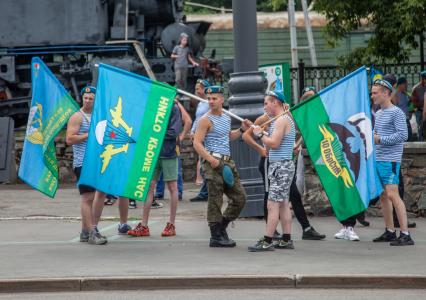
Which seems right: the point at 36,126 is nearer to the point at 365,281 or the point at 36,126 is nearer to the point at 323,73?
the point at 365,281

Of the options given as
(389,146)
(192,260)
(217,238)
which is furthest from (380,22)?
(192,260)

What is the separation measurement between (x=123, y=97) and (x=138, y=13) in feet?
41.8

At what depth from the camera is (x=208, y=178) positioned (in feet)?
38.8

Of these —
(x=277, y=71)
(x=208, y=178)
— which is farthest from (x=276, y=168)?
(x=277, y=71)

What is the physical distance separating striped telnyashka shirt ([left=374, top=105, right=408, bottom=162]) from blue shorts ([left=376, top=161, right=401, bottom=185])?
0.04 metres

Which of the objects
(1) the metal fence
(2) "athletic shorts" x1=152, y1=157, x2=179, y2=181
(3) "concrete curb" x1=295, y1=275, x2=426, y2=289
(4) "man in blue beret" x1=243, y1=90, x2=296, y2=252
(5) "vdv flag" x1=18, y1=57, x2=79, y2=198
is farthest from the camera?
(1) the metal fence

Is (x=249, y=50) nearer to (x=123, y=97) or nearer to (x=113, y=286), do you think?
(x=123, y=97)

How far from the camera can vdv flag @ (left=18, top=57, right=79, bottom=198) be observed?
12.7m

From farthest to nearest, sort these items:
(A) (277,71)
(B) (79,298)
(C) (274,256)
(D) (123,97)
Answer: (A) (277,71), (D) (123,97), (C) (274,256), (B) (79,298)

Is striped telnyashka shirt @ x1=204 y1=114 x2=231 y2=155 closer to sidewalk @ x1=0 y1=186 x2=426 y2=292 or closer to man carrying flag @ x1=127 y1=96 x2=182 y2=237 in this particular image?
sidewalk @ x1=0 y1=186 x2=426 y2=292

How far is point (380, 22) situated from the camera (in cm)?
2031

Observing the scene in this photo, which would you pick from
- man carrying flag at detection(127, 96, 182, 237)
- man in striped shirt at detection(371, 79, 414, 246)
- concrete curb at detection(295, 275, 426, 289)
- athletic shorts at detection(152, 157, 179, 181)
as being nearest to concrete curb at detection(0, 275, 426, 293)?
concrete curb at detection(295, 275, 426, 289)

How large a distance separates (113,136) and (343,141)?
92.8 inches

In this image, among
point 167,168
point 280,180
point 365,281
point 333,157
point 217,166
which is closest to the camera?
point 365,281
